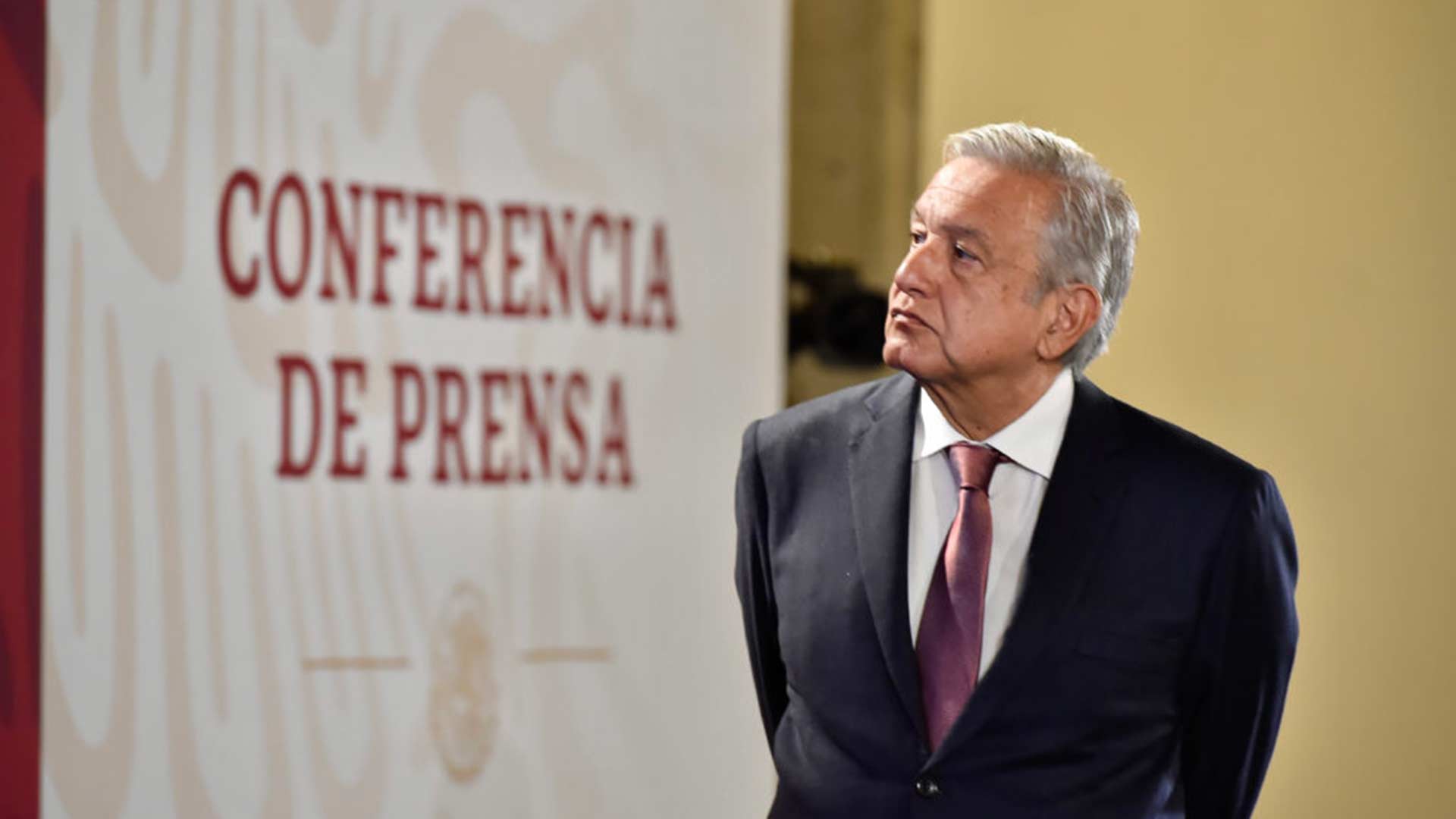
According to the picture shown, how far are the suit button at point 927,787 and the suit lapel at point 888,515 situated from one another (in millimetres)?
42

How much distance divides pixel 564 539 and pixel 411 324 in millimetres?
468

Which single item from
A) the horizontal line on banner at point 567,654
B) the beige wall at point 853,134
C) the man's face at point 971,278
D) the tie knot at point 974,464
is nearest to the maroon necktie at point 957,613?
the tie knot at point 974,464

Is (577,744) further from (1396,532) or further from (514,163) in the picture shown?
(1396,532)

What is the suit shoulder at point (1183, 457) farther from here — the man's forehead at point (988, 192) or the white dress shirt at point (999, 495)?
the man's forehead at point (988, 192)

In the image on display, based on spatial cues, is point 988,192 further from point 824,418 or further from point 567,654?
point 567,654

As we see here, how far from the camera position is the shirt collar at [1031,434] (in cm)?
182

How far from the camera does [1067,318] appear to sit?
1825 mm

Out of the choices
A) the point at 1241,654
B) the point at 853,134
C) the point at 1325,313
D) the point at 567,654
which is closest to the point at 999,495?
the point at 1241,654

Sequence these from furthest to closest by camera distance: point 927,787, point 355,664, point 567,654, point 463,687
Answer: point 567,654 → point 463,687 → point 355,664 → point 927,787

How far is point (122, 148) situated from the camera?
269 centimetres

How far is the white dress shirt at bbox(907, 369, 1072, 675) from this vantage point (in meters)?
1.78

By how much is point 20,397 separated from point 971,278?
1.47 m

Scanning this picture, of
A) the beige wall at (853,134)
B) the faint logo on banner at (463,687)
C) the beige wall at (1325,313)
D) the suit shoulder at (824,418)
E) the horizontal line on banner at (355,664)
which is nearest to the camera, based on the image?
the suit shoulder at (824,418)

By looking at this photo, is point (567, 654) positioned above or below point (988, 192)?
below
